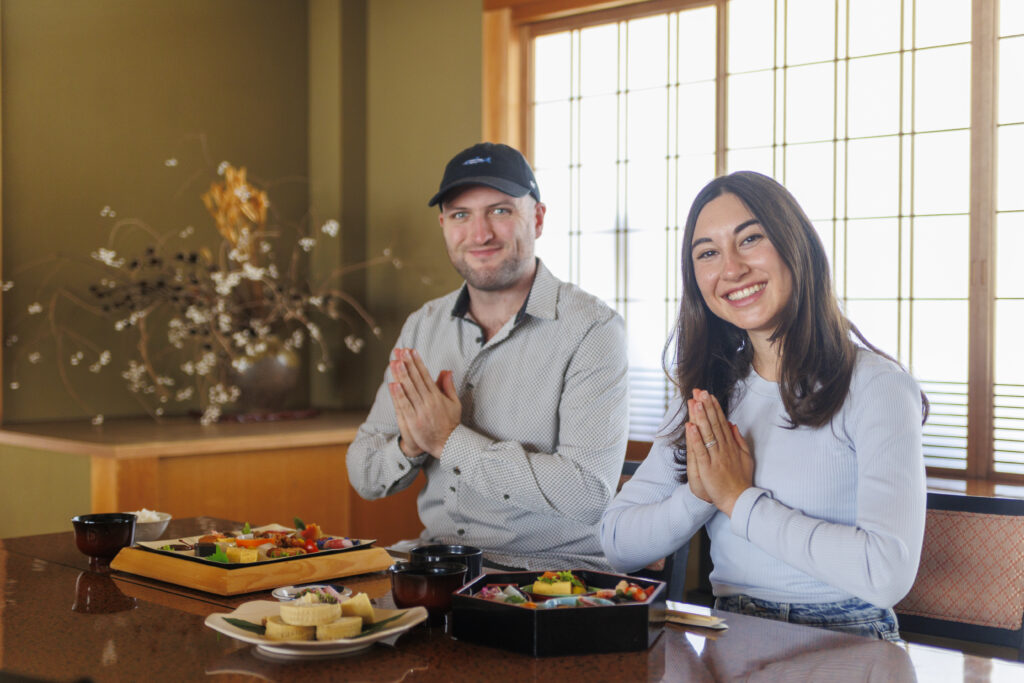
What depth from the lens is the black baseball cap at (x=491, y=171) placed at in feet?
6.84

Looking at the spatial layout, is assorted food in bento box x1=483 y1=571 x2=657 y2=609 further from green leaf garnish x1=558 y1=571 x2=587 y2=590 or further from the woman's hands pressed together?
the woman's hands pressed together

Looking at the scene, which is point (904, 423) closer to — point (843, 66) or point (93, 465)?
point (843, 66)

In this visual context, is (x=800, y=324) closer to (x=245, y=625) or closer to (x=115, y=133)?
(x=245, y=625)

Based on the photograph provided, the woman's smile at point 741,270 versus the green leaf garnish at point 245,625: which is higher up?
the woman's smile at point 741,270

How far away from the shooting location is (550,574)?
127cm

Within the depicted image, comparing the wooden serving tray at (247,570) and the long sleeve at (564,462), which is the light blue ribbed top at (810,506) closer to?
the long sleeve at (564,462)

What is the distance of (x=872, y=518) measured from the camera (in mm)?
1334

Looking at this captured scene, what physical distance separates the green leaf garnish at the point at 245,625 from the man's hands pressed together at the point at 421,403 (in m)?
0.78

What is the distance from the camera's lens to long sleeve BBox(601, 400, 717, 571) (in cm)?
155

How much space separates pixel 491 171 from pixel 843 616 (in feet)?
3.85

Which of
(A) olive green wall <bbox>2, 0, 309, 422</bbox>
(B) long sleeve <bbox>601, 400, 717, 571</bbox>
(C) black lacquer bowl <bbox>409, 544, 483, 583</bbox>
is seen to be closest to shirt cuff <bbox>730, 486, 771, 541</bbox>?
(B) long sleeve <bbox>601, 400, 717, 571</bbox>

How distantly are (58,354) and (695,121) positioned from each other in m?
2.47

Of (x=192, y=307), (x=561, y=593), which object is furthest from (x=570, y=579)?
(x=192, y=307)

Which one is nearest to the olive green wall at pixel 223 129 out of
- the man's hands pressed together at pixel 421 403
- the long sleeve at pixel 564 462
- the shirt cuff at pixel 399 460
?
the shirt cuff at pixel 399 460
